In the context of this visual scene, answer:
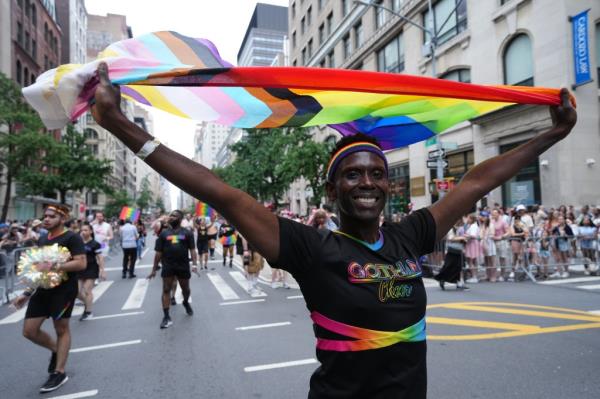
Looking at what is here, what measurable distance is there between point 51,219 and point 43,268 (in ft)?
2.32

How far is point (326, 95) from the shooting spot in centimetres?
235

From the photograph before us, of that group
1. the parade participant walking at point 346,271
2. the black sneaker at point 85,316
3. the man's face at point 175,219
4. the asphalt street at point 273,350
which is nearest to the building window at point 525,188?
the asphalt street at point 273,350

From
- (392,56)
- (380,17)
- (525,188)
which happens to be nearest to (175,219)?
(525,188)

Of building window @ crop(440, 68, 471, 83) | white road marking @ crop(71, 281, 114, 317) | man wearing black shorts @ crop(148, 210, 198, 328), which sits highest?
building window @ crop(440, 68, 471, 83)

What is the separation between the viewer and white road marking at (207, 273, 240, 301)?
9.88 metres

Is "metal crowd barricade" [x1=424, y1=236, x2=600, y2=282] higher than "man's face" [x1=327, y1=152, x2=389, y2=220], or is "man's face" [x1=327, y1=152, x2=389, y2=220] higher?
"man's face" [x1=327, y1=152, x2=389, y2=220]

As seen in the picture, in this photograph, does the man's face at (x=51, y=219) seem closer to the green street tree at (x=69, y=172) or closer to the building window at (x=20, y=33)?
the green street tree at (x=69, y=172)

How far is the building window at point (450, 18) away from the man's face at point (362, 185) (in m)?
20.4

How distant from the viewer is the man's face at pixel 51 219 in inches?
197

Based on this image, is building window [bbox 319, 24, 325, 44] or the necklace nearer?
the necklace

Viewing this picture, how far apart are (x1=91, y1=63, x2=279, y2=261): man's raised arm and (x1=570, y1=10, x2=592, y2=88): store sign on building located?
16881mm

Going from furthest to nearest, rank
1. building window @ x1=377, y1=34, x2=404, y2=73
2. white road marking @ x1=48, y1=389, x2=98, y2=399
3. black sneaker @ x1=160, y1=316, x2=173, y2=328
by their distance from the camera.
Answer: building window @ x1=377, y1=34, x2=404, y2=73 → black sneaker @ x1=160, y1=316, x2=173, y2=328 → white road marking @ x1=48, y1=389, x2=98, y2=399

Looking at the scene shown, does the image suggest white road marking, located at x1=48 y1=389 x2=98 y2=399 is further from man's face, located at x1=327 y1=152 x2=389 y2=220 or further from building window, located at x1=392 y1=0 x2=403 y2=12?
building window, located at x1=392 y1=0 x2=403 y2=12

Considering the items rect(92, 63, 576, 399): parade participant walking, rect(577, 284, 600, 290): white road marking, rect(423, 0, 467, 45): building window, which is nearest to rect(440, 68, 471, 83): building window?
rect(423, 0, 467, 45): building window
